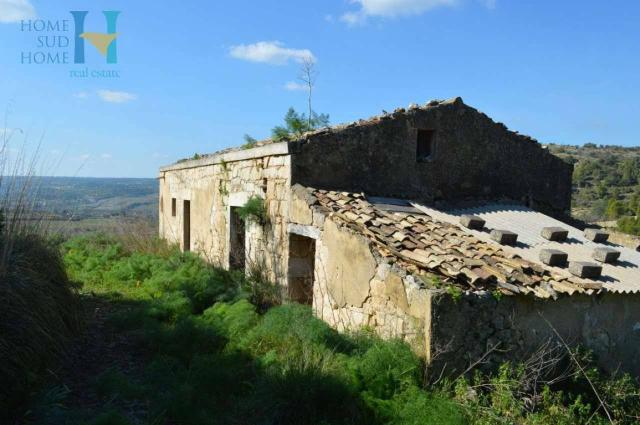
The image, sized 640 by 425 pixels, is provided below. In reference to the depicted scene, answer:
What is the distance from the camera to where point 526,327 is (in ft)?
15.5

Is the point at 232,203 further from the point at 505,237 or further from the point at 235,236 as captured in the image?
the point at 505,237

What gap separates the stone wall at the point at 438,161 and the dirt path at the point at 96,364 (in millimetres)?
2989

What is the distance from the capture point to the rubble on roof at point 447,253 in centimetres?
468

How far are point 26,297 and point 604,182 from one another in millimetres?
26757

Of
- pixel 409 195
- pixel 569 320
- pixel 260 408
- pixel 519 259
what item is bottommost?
pixel 260 408

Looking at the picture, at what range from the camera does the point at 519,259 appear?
529 cm

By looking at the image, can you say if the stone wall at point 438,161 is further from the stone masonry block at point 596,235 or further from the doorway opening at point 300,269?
the stone masonry block at point 596,235

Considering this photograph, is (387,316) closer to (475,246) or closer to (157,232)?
(475,246)

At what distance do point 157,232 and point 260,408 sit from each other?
38.7 ft

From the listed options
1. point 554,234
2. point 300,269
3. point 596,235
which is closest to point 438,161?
point 554,234

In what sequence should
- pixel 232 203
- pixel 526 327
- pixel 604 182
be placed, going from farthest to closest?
1. pixel 604 182
2. pixel 232 203
3. pixel 526 327

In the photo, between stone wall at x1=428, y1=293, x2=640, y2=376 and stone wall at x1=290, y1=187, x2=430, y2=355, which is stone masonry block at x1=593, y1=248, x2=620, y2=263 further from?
stone wall at x1=290, y1=187, x2=430, y2=355

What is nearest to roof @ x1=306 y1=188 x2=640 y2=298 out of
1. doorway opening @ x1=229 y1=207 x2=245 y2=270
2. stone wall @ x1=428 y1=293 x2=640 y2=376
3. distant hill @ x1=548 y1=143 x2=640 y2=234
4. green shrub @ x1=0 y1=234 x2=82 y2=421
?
stone wall @ x1=428 y1=293 x2=640 y2=376

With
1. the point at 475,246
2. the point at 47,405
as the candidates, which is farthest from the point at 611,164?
the point at 47,405
